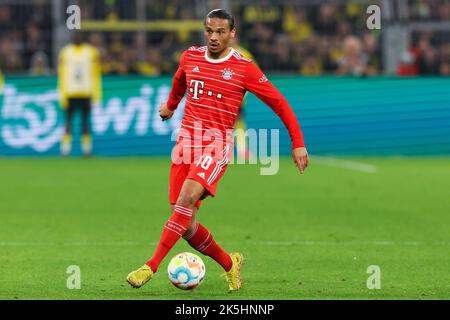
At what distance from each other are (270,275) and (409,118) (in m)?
12.9

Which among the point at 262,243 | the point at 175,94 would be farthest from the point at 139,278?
the point at 262,243

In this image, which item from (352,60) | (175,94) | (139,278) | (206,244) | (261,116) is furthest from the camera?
(352,60)

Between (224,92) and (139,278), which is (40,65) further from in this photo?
(139,278)

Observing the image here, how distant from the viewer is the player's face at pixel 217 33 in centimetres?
835

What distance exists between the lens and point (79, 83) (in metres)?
21.7

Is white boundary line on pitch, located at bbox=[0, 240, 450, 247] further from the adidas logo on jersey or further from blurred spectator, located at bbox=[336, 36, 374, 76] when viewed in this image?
blurred spectator, located at bbox=[336, 36, 374, 76]

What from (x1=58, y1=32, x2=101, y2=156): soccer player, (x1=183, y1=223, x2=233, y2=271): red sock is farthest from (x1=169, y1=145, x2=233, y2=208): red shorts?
(x1=58, y1=32, x2=101, y2=156): soccer player

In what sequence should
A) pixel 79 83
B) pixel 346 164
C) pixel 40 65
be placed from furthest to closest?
pixel 40 65
pixel 79 83
pixel 346 164

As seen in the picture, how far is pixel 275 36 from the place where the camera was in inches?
938

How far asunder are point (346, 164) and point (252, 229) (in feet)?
27.6

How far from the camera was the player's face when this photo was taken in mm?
8352

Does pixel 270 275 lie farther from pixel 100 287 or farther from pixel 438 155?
pixel 438 155

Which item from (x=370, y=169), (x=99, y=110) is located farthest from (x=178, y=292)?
(x=99, y=110)

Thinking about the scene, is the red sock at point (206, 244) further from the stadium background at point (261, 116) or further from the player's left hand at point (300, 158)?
the stadium background at point (261, 116)
